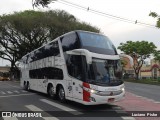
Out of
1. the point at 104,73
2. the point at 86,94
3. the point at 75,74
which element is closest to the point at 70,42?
the point at 75,74

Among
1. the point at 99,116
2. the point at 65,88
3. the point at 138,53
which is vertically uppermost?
the point at 138,53

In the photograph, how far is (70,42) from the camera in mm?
14984

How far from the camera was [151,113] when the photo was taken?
40.1 feet

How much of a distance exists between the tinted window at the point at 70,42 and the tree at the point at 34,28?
32.7 meters

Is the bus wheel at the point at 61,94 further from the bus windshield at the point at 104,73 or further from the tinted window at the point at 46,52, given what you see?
the bus windshield at the point at 104,73

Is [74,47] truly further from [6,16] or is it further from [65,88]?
[6,16]

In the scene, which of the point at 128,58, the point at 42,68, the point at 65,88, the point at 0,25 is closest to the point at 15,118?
the point at 65,88

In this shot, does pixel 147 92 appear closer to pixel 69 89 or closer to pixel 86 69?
pixel 69 89

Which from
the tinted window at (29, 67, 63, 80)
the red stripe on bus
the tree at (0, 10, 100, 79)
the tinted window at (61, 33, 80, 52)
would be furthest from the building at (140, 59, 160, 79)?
the red stripe on bus

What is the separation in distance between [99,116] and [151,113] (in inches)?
88.9

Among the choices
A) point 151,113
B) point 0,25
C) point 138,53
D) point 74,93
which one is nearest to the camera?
point 151,113

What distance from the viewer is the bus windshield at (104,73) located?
13.0 meters

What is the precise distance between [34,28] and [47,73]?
31.5m

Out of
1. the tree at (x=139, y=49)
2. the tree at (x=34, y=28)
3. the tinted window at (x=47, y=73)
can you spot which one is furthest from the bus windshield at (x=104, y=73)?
Answer: the tree at (x=139, y=49)
